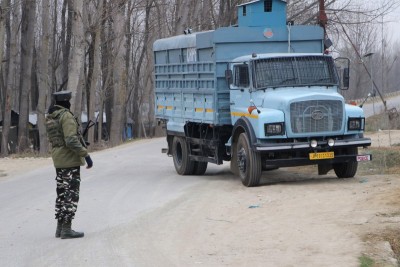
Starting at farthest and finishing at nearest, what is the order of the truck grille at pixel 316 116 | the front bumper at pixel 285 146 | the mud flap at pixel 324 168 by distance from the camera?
the mud flap at pixel 324 168 < the truck grille at pixel 316 116 < the front bumper at pixel 285 146

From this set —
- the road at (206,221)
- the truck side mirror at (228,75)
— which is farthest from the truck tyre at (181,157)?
the truck side mirror at (228,75)

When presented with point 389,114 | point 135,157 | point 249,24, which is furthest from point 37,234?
point 389,114

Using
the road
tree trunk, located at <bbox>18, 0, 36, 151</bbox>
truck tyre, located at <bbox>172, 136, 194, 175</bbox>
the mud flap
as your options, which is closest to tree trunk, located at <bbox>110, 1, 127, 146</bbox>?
tree trunk, located at <bbox>18, 0, 36, 151</bbox>

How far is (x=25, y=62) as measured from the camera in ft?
136

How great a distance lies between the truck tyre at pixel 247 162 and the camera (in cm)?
1477

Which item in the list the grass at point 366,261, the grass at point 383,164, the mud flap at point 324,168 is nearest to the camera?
the grass at point 366,261

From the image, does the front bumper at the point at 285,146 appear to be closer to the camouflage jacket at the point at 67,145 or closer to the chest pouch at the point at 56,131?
the camouflage jacket at the point at 67,145

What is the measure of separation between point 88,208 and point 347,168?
17.9ft

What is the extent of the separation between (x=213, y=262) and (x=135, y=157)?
646 inches

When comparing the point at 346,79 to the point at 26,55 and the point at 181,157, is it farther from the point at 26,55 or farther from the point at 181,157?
the point at 26,55

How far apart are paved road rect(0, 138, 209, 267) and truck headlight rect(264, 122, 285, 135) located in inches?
82.7

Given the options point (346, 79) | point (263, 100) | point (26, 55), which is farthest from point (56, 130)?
point (26, 55)

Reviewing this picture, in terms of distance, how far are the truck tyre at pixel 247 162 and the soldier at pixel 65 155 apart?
519 centimetres

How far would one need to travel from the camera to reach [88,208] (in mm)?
13172
